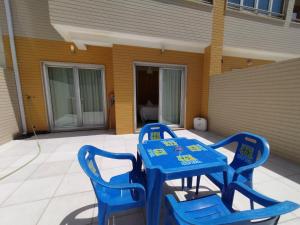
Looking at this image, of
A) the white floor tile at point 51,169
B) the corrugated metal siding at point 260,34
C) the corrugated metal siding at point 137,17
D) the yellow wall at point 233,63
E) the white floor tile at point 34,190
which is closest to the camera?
the white floor tile at point 34,190

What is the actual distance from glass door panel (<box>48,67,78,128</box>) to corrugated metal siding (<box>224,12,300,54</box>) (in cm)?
554

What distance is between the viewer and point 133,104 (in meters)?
4.63

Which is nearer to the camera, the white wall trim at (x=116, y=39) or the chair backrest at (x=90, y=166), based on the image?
the chair backrest at (x=90, y=166)

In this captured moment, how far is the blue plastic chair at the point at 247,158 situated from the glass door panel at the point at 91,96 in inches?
171

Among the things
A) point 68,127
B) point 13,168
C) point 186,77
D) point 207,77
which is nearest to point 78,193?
point 13,168

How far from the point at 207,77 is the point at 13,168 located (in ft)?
18.5

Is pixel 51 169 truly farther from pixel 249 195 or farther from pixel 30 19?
pixel 30 19

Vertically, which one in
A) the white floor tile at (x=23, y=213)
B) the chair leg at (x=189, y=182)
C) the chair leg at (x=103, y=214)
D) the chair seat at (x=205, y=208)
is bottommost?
the white floor tile at (x=23, y=213)

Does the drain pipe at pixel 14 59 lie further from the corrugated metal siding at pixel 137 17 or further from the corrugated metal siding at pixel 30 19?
the corrugated metal siding at pixel 137 17

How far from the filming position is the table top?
1.28 metres

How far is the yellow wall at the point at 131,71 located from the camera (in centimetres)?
437

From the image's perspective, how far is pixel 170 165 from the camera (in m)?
1.32

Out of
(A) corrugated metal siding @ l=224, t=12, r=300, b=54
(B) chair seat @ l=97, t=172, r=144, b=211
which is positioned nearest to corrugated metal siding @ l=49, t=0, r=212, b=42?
(A) corrugated metal siding @ l=224, t=12, r=300, b=54

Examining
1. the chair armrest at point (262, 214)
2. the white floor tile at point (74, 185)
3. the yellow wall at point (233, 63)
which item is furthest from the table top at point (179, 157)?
the yellow wall at point (233, 63)
